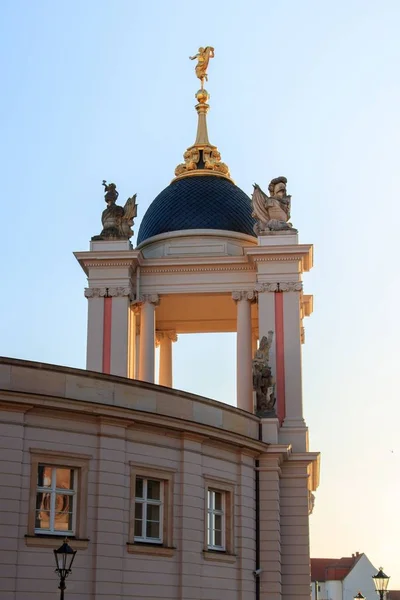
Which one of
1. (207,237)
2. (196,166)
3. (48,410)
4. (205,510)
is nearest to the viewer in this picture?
(48,410)

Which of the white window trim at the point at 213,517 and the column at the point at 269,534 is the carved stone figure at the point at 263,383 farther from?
the white window trim at the point at 213,517

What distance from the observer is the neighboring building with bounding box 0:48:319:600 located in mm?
29875

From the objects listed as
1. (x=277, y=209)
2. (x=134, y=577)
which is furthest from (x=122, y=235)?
(x=134, y=577)

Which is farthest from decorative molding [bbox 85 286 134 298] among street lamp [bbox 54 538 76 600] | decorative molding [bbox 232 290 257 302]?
street lamp [bbox 54 538 76 600]

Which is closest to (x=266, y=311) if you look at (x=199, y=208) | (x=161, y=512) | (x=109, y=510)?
(x=199, y=208)

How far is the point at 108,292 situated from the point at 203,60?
13.5 meters

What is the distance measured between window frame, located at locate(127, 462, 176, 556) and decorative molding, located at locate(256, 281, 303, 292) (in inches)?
504

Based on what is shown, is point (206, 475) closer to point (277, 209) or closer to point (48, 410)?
point (48, 410)

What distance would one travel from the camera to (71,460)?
99.4 feet

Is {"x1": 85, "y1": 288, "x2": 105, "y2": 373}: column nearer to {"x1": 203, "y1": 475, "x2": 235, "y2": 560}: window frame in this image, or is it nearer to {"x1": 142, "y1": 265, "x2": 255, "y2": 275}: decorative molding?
{"x1": 142, "y1": 265, "x2": 255, "y2": 275}: decorative molding

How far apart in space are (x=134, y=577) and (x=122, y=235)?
17421 mm

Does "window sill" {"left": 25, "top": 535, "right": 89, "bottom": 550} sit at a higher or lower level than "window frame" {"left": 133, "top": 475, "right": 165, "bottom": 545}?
lower

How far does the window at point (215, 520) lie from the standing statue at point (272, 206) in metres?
13.2

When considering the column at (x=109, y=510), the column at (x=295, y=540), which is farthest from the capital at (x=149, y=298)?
the column at (x=109, y=510)
